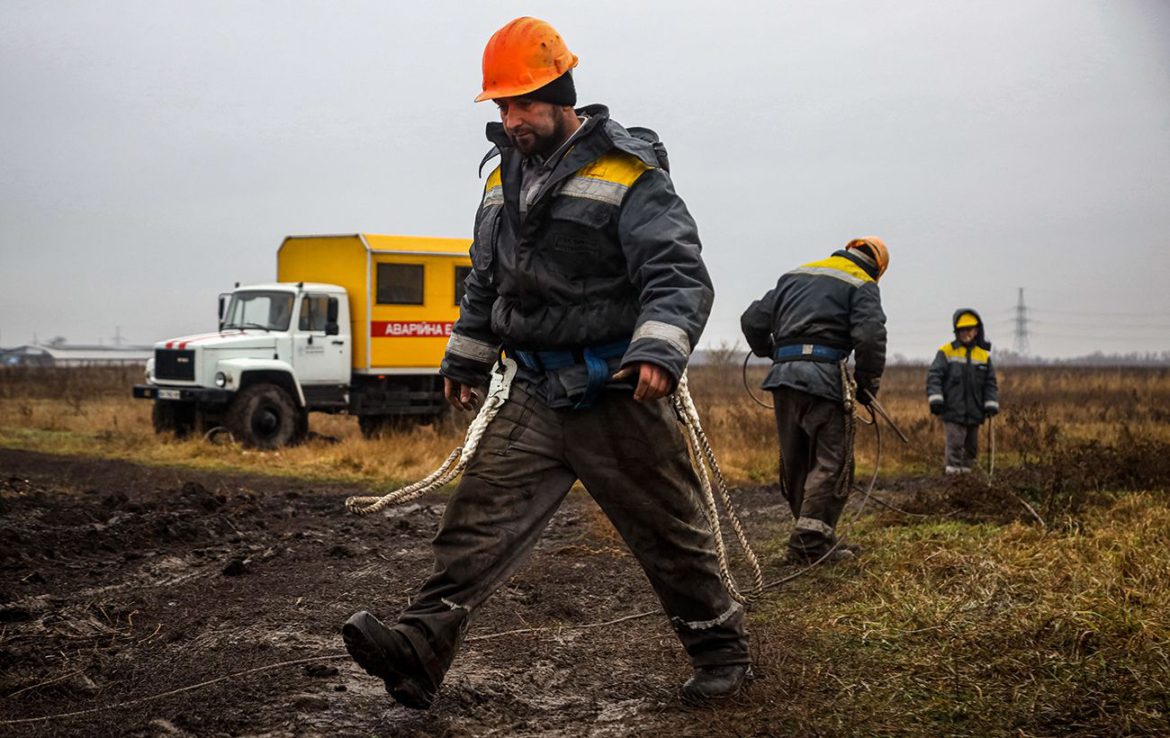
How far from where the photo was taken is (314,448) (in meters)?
15.6

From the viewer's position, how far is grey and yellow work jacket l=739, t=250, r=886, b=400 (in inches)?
265

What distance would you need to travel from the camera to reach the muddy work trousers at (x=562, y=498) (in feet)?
11.9

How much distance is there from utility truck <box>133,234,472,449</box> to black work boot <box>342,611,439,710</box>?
13210mm

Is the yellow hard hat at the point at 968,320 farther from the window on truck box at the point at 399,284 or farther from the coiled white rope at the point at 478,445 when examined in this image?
the coiled white rope at the point at 478,445

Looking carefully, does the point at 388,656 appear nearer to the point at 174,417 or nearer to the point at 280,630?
the point at 280,630

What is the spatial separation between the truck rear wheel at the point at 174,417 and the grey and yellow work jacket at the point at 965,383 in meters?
10.5

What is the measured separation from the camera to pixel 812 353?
6.81 meters

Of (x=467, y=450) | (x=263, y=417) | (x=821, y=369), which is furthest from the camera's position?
(x=263, y=417)

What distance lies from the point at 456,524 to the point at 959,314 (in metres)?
9.86

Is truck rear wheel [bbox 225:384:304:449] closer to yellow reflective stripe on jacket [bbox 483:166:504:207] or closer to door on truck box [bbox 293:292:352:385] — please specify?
door on truck box [bbox 293:292:352:385]

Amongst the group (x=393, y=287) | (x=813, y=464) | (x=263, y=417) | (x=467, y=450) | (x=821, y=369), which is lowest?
(x=263, y=417)

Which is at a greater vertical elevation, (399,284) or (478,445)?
(399,284)

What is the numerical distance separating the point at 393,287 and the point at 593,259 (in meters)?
14.4

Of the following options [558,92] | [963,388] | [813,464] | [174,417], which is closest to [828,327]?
[813,464]
